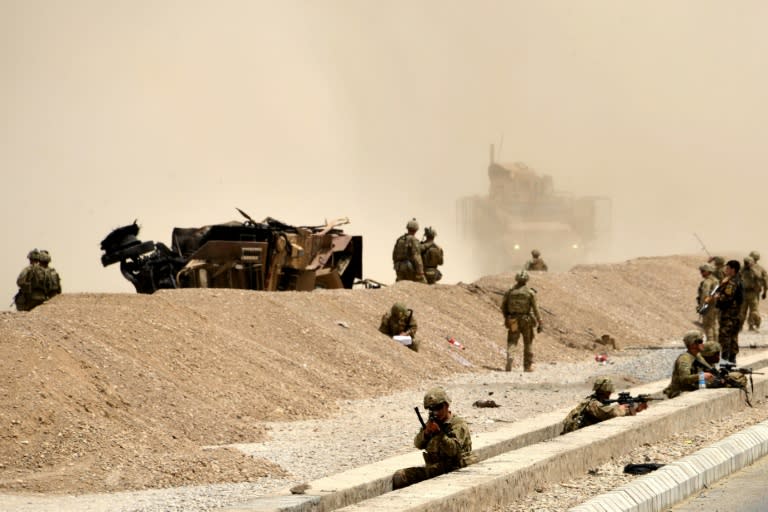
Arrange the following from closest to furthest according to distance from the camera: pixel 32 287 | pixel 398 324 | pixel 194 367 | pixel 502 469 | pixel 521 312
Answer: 1. pixel 502 469
2. pixel 194 367
3. pixel 32 287
4. pixel 521 312
5. pixel 398 324

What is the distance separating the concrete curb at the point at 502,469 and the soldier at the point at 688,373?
1.23 metres

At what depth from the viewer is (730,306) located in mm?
16734

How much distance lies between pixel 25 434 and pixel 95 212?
2097 inches

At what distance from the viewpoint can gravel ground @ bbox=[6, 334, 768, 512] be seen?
959cm

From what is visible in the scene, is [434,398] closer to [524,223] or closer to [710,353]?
[710,353]

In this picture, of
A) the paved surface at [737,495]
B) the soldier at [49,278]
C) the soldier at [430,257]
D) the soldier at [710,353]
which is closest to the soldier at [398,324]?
the soldier at [49,278]

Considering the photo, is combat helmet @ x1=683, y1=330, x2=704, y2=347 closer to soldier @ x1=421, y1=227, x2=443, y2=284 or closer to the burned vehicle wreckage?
the burned vehicle wreckage

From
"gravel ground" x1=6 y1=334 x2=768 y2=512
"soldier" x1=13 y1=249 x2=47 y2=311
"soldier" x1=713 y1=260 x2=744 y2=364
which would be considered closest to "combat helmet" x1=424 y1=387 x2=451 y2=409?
"gravel ground" x1=6 y1=334 x2=768 y2=512

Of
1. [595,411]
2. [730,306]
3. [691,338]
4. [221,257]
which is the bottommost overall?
[595,411]

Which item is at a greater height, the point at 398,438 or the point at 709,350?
the point at 709,350

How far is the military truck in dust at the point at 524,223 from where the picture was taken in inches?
2290

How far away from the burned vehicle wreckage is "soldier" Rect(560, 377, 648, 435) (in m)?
12.7

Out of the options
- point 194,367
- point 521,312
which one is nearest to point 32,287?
point 194,367

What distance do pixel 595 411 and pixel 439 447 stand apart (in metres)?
3.01
